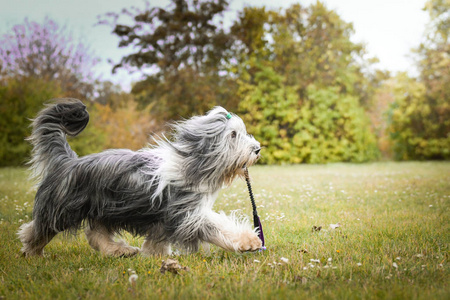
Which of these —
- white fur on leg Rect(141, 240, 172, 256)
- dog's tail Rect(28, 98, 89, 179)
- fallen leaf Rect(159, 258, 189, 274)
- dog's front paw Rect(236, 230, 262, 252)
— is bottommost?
white fur on leg Rect(141, 240, 172, 256)

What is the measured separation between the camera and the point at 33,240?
143 inches

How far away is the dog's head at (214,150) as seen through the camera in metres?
3.40

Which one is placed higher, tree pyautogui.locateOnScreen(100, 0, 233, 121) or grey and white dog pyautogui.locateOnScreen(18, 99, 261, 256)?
tree pyautogui.locateOnScreen(100, 0, 233, 121)

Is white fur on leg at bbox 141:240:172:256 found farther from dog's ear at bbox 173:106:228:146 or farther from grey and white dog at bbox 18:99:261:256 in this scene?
dog's ear at bbox 173:106:228:146

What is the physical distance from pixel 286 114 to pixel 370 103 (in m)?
6.21

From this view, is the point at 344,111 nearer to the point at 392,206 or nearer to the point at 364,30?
the point at 364,30

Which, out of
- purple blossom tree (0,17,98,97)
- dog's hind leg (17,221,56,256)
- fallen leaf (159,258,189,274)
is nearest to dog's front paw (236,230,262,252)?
fallen leaf (159,258,189,274)

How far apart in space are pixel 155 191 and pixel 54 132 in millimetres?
1329

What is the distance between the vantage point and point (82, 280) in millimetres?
2689

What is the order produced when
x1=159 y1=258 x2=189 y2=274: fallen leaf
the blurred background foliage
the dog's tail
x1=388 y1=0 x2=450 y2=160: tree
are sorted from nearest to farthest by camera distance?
x1=159 y1=258 x2=189 y2=274: fallen leaf
the dog's tail
the blurred background foliage
x1=388 y1=0 x2=450 y2=160: tree

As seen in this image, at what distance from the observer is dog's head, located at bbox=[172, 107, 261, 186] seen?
340cm

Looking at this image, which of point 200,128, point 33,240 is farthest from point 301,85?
point 33,240

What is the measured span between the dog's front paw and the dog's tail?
195 cm

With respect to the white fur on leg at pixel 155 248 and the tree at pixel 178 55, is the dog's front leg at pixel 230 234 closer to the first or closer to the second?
the white fur on leg at pixel 155 248
